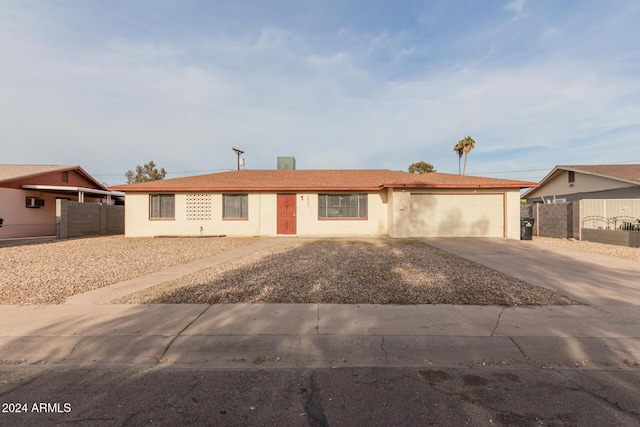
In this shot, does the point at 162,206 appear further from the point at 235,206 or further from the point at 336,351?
the point at 336,351

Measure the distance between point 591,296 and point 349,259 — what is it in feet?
18.6

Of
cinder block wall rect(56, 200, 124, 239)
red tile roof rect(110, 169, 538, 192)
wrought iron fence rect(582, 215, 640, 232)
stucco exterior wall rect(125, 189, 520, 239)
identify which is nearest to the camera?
wrought iron fence rect(582, 215, 640, 232)

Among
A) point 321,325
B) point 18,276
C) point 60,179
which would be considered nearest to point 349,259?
point 321,325

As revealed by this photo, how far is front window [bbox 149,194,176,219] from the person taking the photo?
17.0 m

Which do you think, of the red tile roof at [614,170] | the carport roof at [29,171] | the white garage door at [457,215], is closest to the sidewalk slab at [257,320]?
the white garage door at [457,215]

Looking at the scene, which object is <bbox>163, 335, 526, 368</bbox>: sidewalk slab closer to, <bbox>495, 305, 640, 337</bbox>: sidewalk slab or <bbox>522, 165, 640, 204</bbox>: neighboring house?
<bbox>495, 305, 640, 337</bbox>: sidewalk slab

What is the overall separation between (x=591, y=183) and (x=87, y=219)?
33.8 meters

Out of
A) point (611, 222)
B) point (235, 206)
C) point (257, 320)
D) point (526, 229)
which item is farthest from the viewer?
point (235, 206)

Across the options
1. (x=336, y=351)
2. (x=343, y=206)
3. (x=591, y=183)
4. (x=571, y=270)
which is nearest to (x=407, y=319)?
(x=336, y=351)

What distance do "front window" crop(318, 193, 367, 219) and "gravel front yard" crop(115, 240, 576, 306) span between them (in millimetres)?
7444

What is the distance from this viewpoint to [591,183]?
21422mm

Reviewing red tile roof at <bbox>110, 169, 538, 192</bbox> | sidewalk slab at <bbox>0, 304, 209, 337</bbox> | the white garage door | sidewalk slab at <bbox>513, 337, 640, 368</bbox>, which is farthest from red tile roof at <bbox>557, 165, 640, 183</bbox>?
sidewalk slab at <bbox>0, 304, 209, 337</bbox>

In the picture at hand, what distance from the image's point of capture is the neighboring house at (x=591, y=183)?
18.7m

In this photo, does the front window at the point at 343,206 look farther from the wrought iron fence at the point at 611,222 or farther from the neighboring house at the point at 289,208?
the wrought iron fence at the point at 611,222
